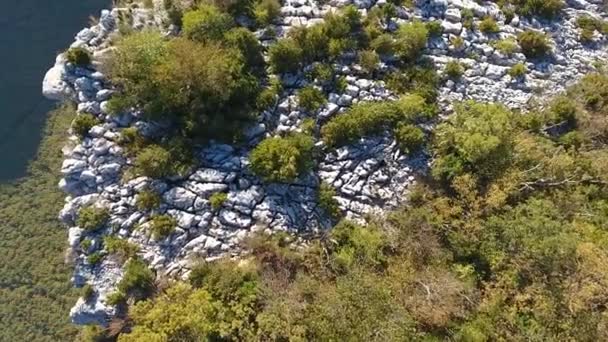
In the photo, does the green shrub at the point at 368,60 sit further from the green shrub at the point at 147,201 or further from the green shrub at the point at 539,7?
the green shrub at the point at 147,201

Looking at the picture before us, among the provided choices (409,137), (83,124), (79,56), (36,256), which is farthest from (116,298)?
(409,137)

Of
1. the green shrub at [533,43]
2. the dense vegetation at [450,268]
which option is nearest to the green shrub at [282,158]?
the dense vegetation at [450,268]

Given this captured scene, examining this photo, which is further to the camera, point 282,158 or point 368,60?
point 368,60

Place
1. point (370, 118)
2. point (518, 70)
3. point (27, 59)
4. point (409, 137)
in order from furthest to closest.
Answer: point (27, 59) → point (518, 70) → point (370, 118) → point (409, 137)

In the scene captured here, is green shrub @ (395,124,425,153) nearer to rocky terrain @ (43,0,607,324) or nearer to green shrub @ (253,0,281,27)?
rocky terrain @ (43,0,607,324)

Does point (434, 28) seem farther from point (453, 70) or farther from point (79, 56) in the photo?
point (79, 56)

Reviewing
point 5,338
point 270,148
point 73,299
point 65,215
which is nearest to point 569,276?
point 270,148

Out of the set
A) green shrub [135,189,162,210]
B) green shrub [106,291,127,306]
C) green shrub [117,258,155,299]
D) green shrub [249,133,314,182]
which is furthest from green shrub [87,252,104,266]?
green shrub [249,133,314,182]
